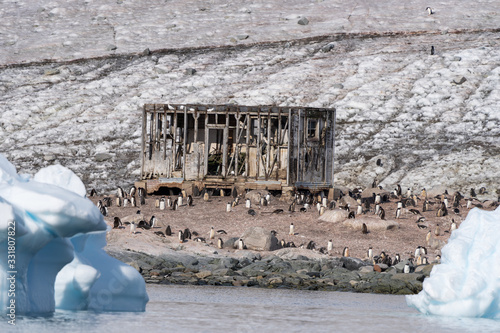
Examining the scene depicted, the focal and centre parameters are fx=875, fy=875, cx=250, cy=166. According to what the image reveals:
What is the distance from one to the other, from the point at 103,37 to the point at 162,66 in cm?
973

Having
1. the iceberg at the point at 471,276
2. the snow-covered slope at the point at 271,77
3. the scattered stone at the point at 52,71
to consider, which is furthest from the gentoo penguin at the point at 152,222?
the scattered stone at the point at 52,71

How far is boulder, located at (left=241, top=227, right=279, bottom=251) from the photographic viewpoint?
24.8m

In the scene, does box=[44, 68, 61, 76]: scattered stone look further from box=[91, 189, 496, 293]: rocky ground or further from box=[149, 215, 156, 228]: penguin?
box=[149, 215, 156, 228]: penguin

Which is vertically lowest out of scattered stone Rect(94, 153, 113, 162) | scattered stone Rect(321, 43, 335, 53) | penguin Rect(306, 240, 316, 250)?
scattered stone Rect(94, 153, 113, 162)

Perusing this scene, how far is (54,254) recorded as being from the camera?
12258 mm

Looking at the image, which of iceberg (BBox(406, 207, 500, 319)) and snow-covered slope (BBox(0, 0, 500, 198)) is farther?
snow-covered slope (BBox(0, 0, 500, 198))

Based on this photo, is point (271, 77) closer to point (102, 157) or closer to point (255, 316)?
point (102, 157)

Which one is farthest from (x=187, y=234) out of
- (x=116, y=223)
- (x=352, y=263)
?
(x=352, y=263)

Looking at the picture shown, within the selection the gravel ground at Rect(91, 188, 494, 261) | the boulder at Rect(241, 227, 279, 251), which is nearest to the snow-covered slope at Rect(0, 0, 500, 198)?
the gravel ground at Rect(91, 188, 494, 261)

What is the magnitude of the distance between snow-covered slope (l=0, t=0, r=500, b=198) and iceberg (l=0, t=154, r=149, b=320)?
2693 cm

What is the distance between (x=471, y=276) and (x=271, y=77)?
144 ft

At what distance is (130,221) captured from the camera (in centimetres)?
2680

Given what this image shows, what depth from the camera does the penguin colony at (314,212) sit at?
25.3m

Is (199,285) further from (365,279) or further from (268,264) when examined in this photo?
(365,279)
